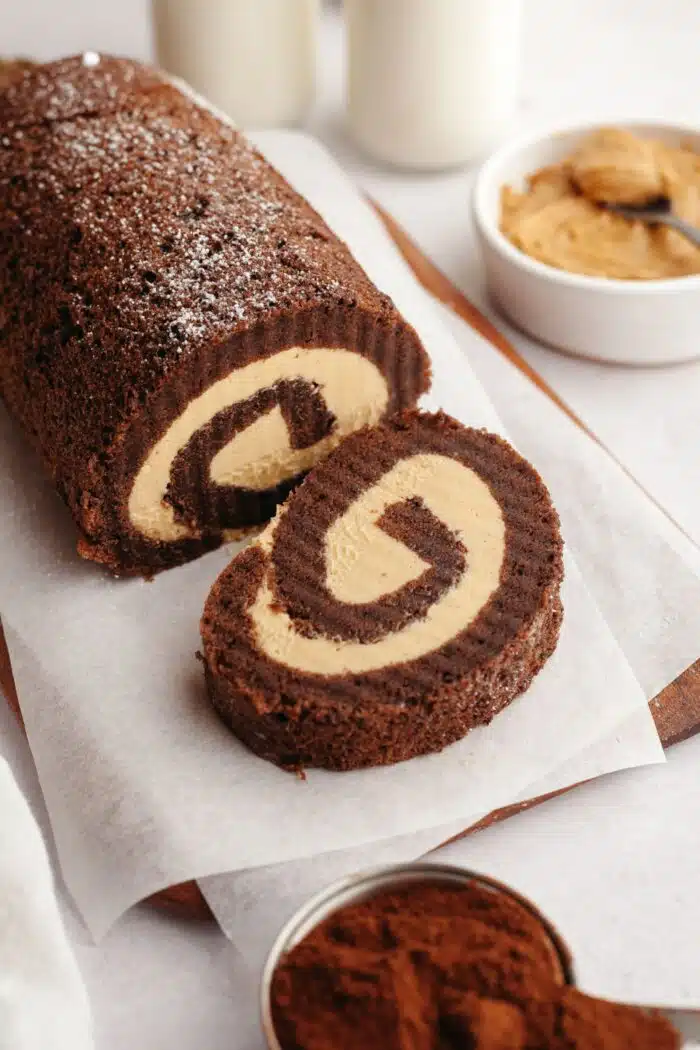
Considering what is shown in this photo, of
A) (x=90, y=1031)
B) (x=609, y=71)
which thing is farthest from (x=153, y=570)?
(x=609, y=71)

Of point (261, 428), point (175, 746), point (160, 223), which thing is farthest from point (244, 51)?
point (175, 746)

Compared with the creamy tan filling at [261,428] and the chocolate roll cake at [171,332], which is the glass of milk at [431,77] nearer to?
the chocolate roll cake at [171,332]

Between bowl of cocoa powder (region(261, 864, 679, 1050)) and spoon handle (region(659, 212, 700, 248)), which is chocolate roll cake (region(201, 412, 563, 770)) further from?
spoon handle (region(659, 212, 700, 248))

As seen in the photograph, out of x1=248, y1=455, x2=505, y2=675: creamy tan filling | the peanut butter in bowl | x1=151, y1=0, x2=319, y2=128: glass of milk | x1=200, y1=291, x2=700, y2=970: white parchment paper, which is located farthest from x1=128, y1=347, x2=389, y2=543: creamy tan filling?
x1=151, y1=0, x2=319, y2=128: glass of milk

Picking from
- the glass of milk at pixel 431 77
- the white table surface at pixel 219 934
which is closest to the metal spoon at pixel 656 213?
the white table surface at pixel 219 934

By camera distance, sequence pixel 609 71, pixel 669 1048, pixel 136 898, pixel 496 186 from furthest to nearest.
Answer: pixel 609 71, pixel 496 186, pixel 136 898, pixel 669 1048

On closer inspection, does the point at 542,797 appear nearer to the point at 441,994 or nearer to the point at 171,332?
the point at 441,994

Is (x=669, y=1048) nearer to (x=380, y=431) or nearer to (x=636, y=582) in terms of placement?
(x=636, y=582)
